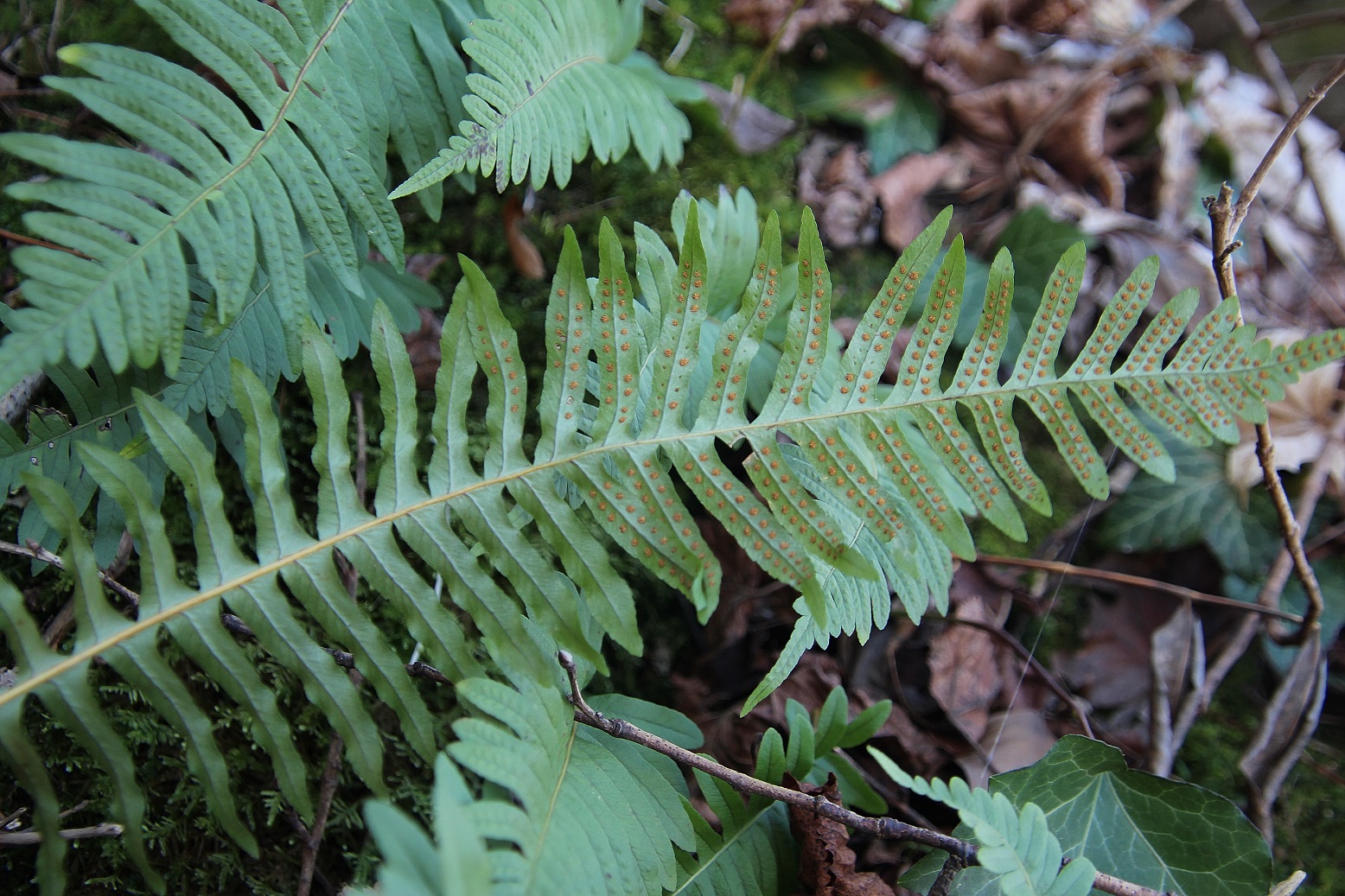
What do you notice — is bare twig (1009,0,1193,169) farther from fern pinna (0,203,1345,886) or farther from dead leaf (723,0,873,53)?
fern pinna (0,203,1345,886)

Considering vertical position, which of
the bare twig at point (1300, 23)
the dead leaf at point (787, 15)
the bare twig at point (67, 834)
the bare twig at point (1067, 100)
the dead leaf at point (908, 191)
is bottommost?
the bare twig at point (67, 834)

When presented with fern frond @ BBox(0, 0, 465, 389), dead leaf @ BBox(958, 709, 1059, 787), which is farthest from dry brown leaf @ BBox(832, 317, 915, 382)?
fern frond @ BBox(0, 0, 465, 389)

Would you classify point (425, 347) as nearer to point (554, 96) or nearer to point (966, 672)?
point (554, 96)

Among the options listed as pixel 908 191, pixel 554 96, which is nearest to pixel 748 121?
pixel 908 191

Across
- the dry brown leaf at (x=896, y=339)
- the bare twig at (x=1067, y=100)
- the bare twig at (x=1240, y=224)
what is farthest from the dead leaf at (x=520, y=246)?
the bare twig at (x=1067, y=100)

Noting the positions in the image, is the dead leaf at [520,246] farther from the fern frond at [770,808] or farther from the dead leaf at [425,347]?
the fern frond at [770,808]

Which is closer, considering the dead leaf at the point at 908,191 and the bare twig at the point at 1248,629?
the bare twig at the point at 1248,629

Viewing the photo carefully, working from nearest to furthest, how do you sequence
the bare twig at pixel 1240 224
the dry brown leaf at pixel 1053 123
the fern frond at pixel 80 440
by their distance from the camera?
the fern frond at pixel 80 440 < the bare twig at pixel 1240 224 < the dry brown leaf at pixel 1053 123
